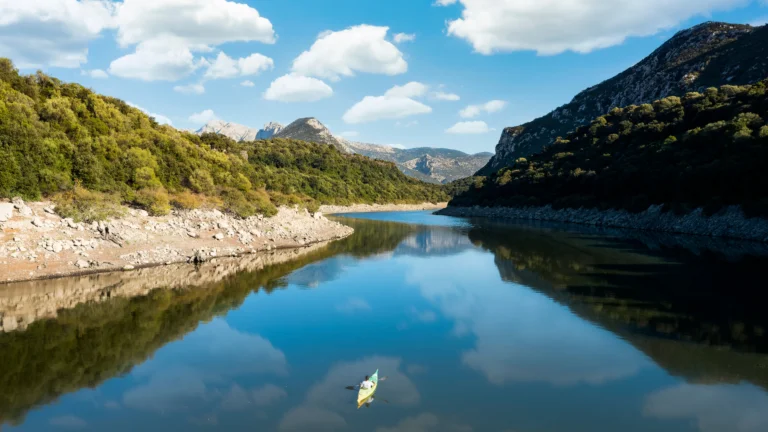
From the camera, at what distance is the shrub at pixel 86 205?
2856 centimetres

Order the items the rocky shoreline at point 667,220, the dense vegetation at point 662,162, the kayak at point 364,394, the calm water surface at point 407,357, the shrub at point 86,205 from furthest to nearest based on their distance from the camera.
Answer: the dense vegetation at point 662,162 < the rocky shoreline at point 667,220 < the shrub at point 86,205 < the kayak at point 364,394 < the calm water surface at point 407,357

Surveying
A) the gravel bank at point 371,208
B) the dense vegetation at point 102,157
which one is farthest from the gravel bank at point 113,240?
the gravel bank at point 371,208

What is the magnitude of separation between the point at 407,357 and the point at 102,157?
3287cm

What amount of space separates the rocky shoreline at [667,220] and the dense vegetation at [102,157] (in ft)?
166

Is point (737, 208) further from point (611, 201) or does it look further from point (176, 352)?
point (176, 352)

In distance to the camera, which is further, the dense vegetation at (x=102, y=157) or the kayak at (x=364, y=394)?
the dense vegetation at (x=102, y=157)

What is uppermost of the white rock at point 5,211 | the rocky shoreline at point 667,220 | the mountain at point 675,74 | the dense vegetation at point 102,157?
the mountain at point 675,74

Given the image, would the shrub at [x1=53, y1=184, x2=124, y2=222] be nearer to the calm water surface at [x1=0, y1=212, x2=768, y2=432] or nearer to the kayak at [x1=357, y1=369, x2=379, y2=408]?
the calm water surface at [x1=0, y1=212, x2=768, y2=432]

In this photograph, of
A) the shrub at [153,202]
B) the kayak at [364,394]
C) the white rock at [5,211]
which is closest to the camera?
the kayak at [364,394]

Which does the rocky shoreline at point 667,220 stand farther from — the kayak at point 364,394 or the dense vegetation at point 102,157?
the dense vegetation at point 102,157

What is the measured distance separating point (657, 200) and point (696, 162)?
25.1 ft

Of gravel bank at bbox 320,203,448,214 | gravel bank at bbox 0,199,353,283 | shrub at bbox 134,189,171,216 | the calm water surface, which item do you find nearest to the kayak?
the calm water surface

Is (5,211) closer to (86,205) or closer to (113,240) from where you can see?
(86,205)

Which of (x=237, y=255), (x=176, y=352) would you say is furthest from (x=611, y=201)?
(x=176, y=352)
